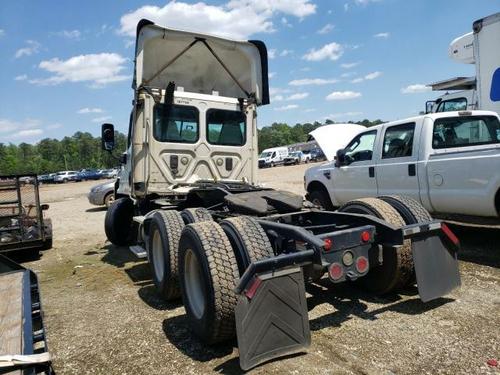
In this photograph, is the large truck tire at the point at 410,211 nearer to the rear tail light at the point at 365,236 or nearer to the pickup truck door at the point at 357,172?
the rear tail light at the point at 365,236

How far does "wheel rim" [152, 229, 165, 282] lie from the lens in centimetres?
501

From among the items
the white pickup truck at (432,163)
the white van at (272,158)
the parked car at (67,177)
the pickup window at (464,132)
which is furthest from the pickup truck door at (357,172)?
the parked car at (67,177)

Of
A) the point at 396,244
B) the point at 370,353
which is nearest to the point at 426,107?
the point at 396,244

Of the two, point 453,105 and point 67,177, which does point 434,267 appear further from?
point 67,177

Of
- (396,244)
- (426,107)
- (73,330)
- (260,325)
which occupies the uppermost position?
(426,107)

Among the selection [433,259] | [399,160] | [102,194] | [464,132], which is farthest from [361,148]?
[102,194]

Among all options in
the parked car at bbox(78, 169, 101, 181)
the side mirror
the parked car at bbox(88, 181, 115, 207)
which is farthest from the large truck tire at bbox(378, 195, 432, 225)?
the parked car at bbox(78, 169, 101, 181)

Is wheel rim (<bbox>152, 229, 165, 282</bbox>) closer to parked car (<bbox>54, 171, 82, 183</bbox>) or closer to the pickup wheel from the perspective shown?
the pickup wheel

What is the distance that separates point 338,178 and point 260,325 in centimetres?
563

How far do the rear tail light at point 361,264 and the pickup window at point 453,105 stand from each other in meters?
10.0

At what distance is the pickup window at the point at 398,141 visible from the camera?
702 cm

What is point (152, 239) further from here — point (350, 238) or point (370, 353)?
point (370, 353)

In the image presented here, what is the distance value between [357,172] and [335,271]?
463 centimetres

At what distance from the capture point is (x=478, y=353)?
327 cm
